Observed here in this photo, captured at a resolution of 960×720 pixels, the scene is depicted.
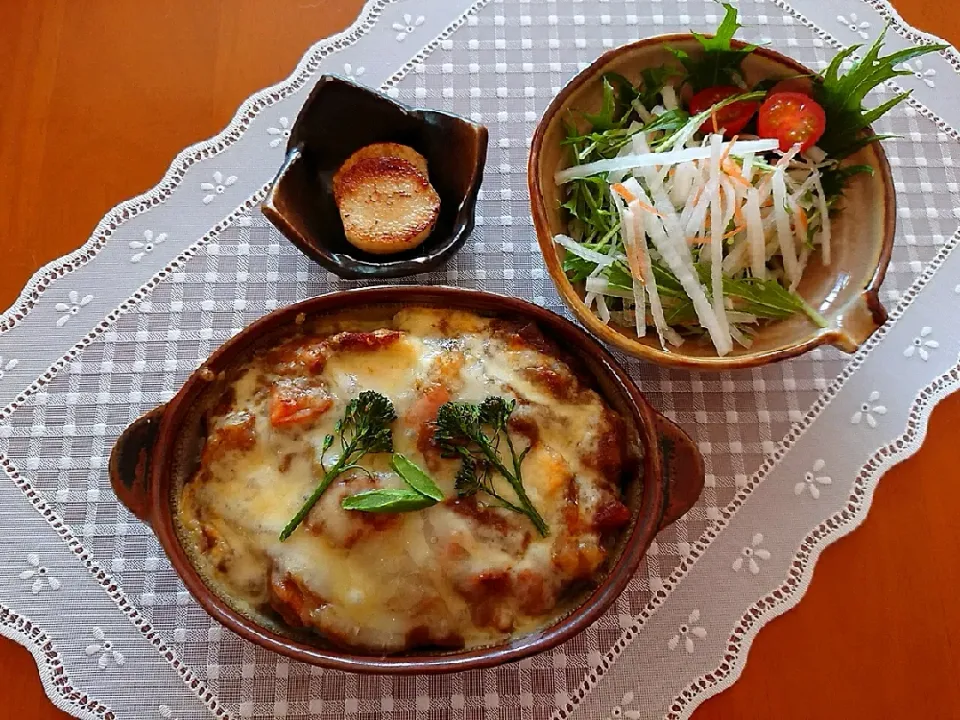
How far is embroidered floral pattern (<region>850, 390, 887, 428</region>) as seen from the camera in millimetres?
1832

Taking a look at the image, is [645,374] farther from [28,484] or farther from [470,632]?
[28,484]

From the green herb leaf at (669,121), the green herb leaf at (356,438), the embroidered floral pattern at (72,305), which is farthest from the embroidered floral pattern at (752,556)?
the embroidered floral pattern at (72,305)

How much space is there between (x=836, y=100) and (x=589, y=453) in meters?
0.96

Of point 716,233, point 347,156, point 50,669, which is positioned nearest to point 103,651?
point 50,669

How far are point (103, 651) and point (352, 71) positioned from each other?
146 centimetres

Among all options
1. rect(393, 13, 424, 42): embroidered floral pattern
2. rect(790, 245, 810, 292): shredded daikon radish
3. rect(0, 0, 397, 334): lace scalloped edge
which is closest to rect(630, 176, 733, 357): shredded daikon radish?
rect(790, 245, 810, 292): shredded daikon radish

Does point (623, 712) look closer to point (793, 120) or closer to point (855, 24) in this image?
point (793, 120)

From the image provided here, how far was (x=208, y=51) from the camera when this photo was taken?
Answer: 2.09 m

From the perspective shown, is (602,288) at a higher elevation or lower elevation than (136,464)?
higher

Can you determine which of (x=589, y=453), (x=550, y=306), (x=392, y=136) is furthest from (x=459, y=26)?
(x=589, y=453)

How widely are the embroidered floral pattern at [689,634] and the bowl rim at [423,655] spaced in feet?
1.01

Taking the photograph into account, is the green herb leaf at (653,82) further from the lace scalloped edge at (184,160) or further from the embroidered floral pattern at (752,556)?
the embroidered floral pattern at (752,556)

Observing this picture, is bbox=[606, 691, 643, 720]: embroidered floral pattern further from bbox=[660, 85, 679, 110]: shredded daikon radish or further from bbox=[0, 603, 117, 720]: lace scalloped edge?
bbox=[660, 85, 679, 110]: shredded daikon radish

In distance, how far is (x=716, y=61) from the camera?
1.79 m
